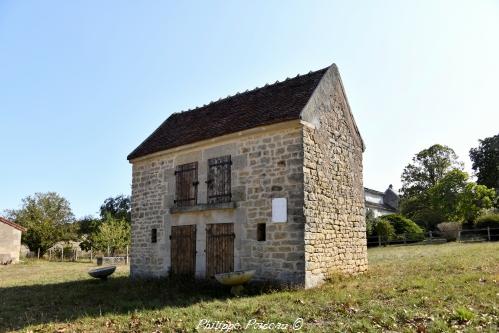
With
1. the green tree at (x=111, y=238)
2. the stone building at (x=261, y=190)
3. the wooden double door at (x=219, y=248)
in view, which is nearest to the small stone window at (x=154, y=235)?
the stone building at (x=261, y=190)

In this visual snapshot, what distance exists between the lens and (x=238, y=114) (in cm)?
1141

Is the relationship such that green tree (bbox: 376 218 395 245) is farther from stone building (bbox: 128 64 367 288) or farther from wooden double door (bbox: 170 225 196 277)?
wooden double door (bbox: 170 225 196 277)

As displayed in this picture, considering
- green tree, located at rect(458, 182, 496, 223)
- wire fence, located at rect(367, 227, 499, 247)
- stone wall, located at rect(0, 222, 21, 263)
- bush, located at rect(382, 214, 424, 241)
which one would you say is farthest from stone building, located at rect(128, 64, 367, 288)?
green tree, located at rect(458, 182, 496, 223)

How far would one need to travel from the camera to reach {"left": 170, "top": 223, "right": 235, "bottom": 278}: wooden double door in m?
10.1

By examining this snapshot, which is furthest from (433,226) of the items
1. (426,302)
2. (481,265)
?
(426,302)

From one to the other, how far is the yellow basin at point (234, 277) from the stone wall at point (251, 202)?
0.86 metres

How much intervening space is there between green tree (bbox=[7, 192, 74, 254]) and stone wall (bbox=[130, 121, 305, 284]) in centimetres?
2442

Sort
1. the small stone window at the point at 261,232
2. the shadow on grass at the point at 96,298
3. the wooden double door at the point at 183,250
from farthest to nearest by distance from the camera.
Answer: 1. the wooden double door at the point at 183,250
2. the small stone window at the point at 261,232
3. the shadow on grass at the point at 96,298

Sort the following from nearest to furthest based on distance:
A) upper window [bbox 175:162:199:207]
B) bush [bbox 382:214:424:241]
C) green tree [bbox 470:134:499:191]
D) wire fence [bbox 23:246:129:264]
Answer: upper window [bbox 175:162:199:207], bush [bbox 382:214:424:241], wire fence [bbox 23:246:129:264], green tree [bbox 470:134:499:191]

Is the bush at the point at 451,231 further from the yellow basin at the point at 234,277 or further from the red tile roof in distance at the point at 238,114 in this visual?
the yellow basin at the point at 234,277

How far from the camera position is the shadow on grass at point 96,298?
24.5ft

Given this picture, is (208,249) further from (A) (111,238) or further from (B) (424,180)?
(B) (424,180)

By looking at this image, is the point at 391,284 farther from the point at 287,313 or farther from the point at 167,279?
the point at 167,279

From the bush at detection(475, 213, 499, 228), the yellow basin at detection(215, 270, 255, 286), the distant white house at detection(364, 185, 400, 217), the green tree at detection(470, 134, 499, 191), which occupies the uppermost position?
the green tree at detection(470, 134, 499, 191)
